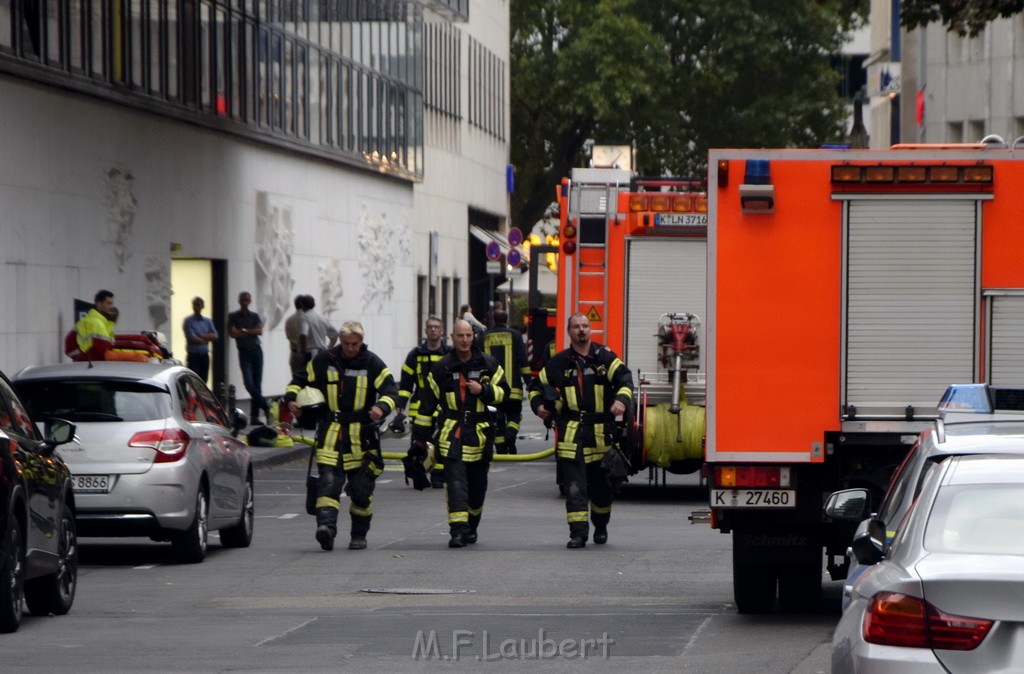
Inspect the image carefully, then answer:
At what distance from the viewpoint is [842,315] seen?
11320mm

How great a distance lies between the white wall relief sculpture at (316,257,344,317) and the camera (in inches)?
1507

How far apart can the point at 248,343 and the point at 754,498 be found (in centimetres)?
1924

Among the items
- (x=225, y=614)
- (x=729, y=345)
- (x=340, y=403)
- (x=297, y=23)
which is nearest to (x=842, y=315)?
(x=729, y=345)

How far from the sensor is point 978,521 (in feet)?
20.9

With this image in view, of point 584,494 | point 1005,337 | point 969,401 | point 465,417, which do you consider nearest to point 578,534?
point 584,494

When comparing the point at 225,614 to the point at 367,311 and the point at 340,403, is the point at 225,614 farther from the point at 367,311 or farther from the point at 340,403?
the point at 367,311

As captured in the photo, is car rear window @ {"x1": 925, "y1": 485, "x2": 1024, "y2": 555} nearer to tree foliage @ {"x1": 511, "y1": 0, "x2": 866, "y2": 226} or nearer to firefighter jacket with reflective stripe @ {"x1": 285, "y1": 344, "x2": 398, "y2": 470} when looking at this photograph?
firefighter jacket with reflective stripe @ {"x1": 285, "y1": 344, "x2": 398, "y2": 470}

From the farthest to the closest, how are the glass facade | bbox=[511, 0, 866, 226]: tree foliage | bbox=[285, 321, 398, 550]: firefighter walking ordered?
1. bbox=[511, 0, 866, 226]: tree foliage
2. the glass facade
3. bbox=[285, 321, 398, 550]: firefighter walking

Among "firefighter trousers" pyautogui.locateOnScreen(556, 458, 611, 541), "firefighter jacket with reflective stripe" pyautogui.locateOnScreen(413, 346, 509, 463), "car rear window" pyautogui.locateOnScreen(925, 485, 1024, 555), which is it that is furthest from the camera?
"firefighter jacket with reflective stripe" pyautogui.locateOnScreen(413, 346, 509, 463)

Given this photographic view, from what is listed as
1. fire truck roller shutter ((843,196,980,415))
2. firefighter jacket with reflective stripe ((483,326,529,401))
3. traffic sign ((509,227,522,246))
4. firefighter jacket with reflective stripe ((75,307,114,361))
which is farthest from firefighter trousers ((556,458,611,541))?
traffic sign ((509,227,522,246))

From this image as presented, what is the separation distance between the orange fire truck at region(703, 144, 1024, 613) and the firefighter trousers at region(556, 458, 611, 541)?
4.78 metres

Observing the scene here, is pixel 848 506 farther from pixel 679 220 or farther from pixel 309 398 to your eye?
pixel 679 220

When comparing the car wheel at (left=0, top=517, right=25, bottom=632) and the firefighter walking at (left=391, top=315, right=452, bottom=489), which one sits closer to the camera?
the car wheel at (left=0, top=517, right=25, bottom=632)

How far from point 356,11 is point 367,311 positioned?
5.86m
